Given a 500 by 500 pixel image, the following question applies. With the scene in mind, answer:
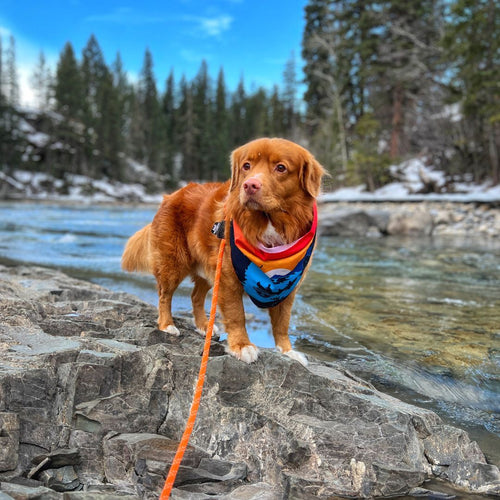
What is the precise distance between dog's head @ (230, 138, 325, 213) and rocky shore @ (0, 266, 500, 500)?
0.98 metres

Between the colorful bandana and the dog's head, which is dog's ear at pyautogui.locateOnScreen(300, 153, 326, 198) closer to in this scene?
the dog's head

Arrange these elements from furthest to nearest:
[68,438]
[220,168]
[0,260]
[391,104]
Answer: [220,168] → [391,104] → [0,260] → [68,438]

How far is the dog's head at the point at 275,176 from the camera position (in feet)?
9.09

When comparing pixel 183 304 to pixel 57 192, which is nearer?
pixel 183 304

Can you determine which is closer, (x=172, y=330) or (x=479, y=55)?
(x=172, y=330)

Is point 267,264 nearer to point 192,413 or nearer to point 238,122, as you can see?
point 192,413

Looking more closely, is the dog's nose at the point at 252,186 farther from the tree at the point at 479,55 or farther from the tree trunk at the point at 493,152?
the tree trunk at the point at 493,152

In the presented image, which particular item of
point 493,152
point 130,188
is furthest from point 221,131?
point 493,152

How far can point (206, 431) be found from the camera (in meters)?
2.53

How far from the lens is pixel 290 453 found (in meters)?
2.39

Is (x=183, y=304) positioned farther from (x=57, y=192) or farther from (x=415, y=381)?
(x=57, y=192)

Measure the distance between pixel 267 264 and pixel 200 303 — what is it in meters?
1.38

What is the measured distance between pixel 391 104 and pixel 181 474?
39.3 m

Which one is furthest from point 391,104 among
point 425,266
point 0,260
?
point 0,260
